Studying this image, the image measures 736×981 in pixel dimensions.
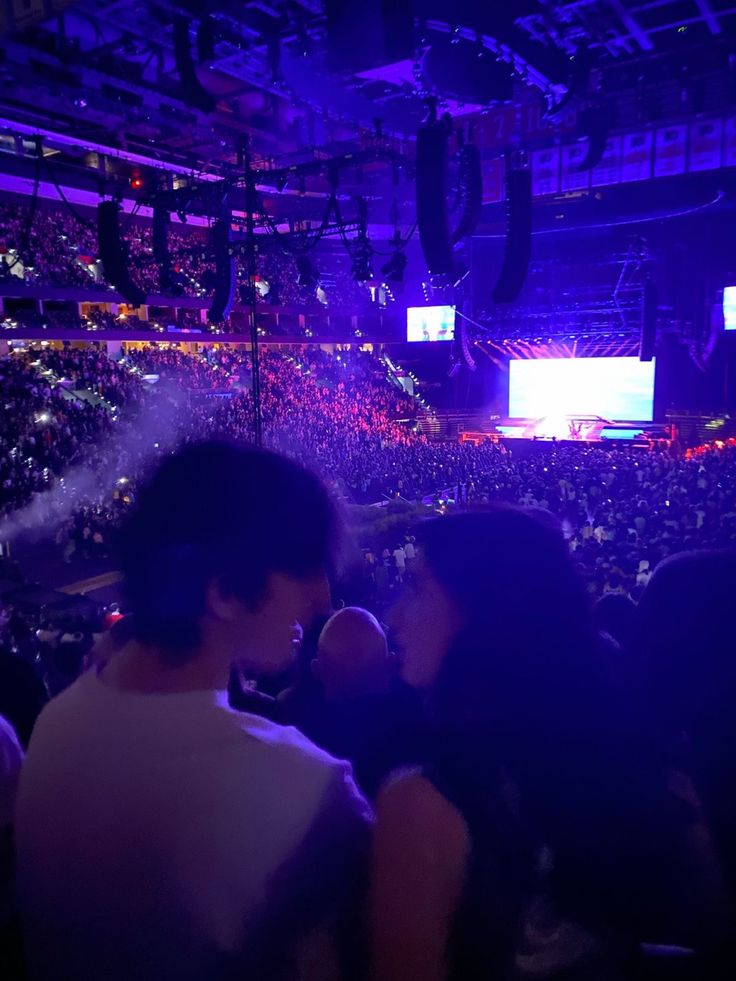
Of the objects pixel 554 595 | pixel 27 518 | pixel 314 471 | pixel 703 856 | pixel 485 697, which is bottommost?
pixel 27 518

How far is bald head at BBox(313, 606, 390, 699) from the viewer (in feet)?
5.52

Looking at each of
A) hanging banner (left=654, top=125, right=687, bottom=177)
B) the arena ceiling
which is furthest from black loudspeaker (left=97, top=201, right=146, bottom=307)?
hanging banner (left=654, top=125, right=687, bottom=177)

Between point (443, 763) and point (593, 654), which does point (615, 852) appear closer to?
point (593, 654)

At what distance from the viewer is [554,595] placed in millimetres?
1212

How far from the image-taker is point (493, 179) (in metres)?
18.2

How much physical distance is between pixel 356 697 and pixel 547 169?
672 inches

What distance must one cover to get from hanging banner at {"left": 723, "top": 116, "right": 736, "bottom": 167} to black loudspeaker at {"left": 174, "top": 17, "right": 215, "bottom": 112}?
41.2 ft

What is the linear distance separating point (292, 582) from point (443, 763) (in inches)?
12.6

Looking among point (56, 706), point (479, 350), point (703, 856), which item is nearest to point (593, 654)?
point (703, 856)

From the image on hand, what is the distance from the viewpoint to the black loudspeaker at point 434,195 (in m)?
5.63

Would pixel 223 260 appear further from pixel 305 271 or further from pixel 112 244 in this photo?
pixel 305 271

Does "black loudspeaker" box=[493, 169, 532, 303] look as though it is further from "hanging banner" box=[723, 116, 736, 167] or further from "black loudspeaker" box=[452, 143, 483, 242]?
"hanging banner" box=[723, 116, 736, 167]

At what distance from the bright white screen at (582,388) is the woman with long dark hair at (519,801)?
65.9 ft

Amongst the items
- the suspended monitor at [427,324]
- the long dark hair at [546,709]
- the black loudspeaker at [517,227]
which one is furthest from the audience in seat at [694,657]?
the suspended monitor at [427,324]
